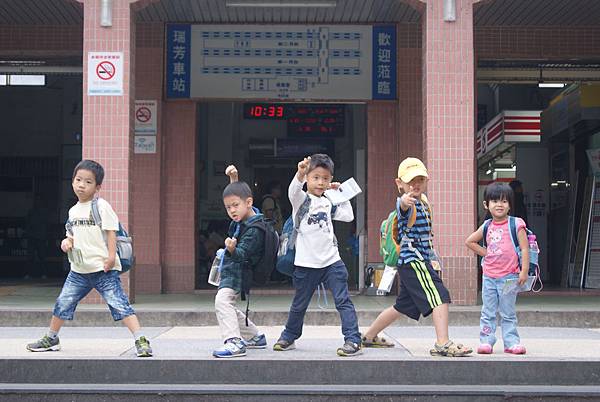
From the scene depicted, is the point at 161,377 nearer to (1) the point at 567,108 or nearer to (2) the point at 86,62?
(2) the point at 86,62

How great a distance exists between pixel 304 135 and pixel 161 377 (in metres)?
12.7

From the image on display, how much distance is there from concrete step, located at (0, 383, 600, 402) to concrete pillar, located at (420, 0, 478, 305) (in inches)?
220

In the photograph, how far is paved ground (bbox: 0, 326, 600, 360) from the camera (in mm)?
7324

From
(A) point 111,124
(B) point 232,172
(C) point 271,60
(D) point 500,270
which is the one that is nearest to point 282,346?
(B) point 232,172

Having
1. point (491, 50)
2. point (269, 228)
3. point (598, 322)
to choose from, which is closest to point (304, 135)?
point (491, 50)

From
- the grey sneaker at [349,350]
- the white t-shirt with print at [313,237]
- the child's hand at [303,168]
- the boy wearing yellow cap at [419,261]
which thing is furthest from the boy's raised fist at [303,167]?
the grey sneaker at [349,350]

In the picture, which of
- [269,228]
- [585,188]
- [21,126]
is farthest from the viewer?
[21,126]

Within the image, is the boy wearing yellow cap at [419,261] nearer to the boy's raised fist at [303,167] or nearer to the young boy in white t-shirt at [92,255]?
the boy's raised fist at [303,167]

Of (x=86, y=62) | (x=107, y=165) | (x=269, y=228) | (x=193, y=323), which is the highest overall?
(x=86, y=62)

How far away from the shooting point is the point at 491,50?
15.2m

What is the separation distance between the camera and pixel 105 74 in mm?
12031

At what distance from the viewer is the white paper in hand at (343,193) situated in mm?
7469

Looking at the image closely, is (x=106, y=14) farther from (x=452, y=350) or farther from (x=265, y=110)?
(x=452, y=350)

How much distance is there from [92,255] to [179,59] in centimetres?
804
